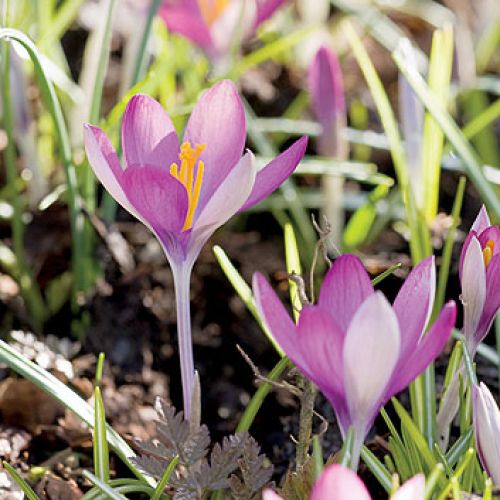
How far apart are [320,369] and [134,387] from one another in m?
0.58

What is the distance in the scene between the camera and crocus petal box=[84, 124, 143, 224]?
78 centimetres

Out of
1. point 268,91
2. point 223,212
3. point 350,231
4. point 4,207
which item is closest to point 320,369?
point 223,212

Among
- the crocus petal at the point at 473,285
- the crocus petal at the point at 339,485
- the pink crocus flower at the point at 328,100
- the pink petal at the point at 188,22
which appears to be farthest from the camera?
the pink petal at the point at 188,22

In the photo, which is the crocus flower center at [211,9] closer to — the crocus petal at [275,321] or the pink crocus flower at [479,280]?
the pink crocus flower at [479,280]

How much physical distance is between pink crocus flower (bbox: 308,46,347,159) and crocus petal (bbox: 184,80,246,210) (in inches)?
20.1

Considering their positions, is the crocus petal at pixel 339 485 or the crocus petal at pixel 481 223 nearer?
the crocus petal at pixel 339 485

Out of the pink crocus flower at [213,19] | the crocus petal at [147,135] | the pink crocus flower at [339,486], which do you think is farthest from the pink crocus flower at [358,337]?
the pink crocus flower at [213,19]

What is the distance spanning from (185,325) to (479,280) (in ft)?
0.87

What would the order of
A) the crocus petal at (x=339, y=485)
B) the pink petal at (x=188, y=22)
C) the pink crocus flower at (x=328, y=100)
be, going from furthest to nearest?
the pink petal at (x=188, y=22) → the pink crocus flower at (x=328, y=100) → the crocus petal at (x=339, y=485)

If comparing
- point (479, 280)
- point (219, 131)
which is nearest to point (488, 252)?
point (479, 280)

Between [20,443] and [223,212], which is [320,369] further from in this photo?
[20,443]

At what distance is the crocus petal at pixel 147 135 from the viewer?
860 mm

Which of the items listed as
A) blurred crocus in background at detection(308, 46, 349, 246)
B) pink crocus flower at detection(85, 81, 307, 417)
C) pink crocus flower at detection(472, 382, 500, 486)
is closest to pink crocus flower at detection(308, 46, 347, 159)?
blurred crocus in background at detection(308, 46, 349, 246)

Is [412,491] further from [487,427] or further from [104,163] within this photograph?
[104,163]
